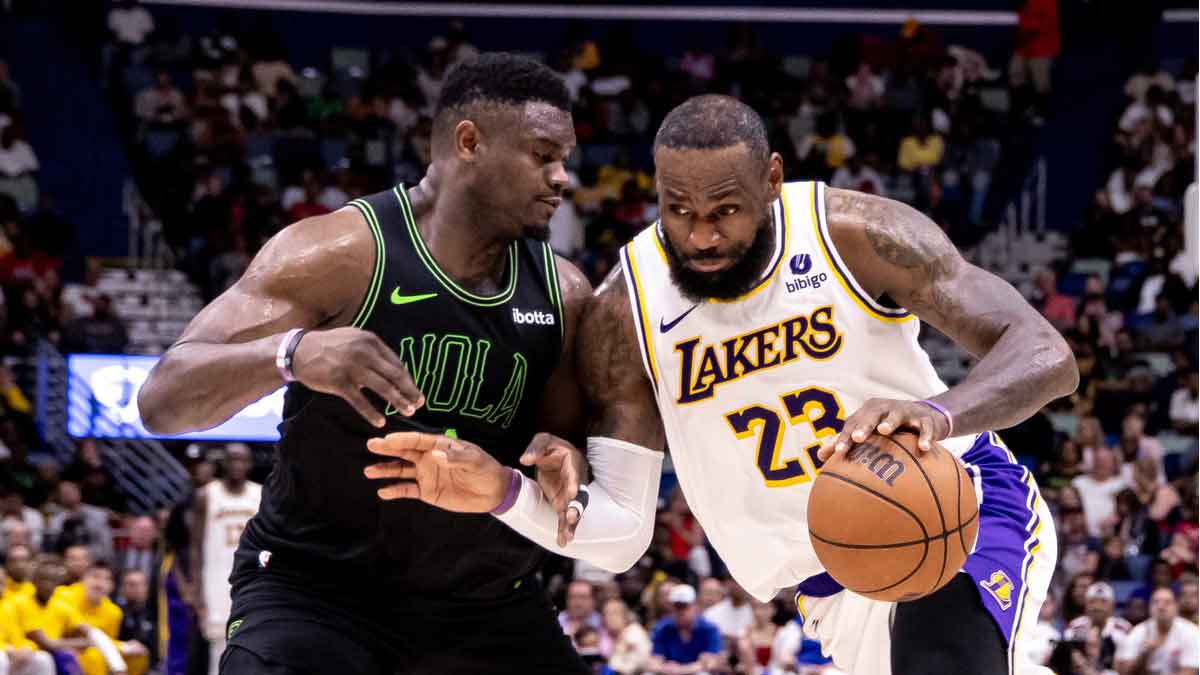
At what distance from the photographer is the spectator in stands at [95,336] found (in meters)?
16.2

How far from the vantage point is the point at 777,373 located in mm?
5047

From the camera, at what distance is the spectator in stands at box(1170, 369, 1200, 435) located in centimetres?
1636

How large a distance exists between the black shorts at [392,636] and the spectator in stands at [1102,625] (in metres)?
7.96

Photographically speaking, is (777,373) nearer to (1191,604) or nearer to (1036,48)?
(1191,604)

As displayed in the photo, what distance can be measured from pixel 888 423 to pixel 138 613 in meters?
9.50

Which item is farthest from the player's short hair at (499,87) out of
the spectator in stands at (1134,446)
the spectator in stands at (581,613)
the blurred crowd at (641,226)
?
the spectator in stands at (1134,446)

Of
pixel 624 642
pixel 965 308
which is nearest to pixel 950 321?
pixel 965 308

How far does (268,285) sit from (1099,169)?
60.0 feet

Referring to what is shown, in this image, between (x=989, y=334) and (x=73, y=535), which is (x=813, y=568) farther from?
(x=73, y=535)

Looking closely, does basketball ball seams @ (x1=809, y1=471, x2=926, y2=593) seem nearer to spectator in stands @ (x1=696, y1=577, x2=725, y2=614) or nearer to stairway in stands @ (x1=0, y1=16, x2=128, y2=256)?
spectator in stands @ (x1=696, y1=577, x2=725, y2=614)

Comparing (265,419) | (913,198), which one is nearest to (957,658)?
(265,419)

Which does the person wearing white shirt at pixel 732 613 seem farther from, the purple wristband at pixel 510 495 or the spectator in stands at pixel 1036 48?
the spectator in stands at pixel 1036 48

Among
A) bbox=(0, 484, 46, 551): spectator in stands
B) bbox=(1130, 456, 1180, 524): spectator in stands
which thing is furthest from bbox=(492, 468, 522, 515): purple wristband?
bbox=(1130, 456, 1180, 524): spectator in stands

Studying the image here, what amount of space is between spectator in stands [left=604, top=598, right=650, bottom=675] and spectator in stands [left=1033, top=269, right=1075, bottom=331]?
681cm
